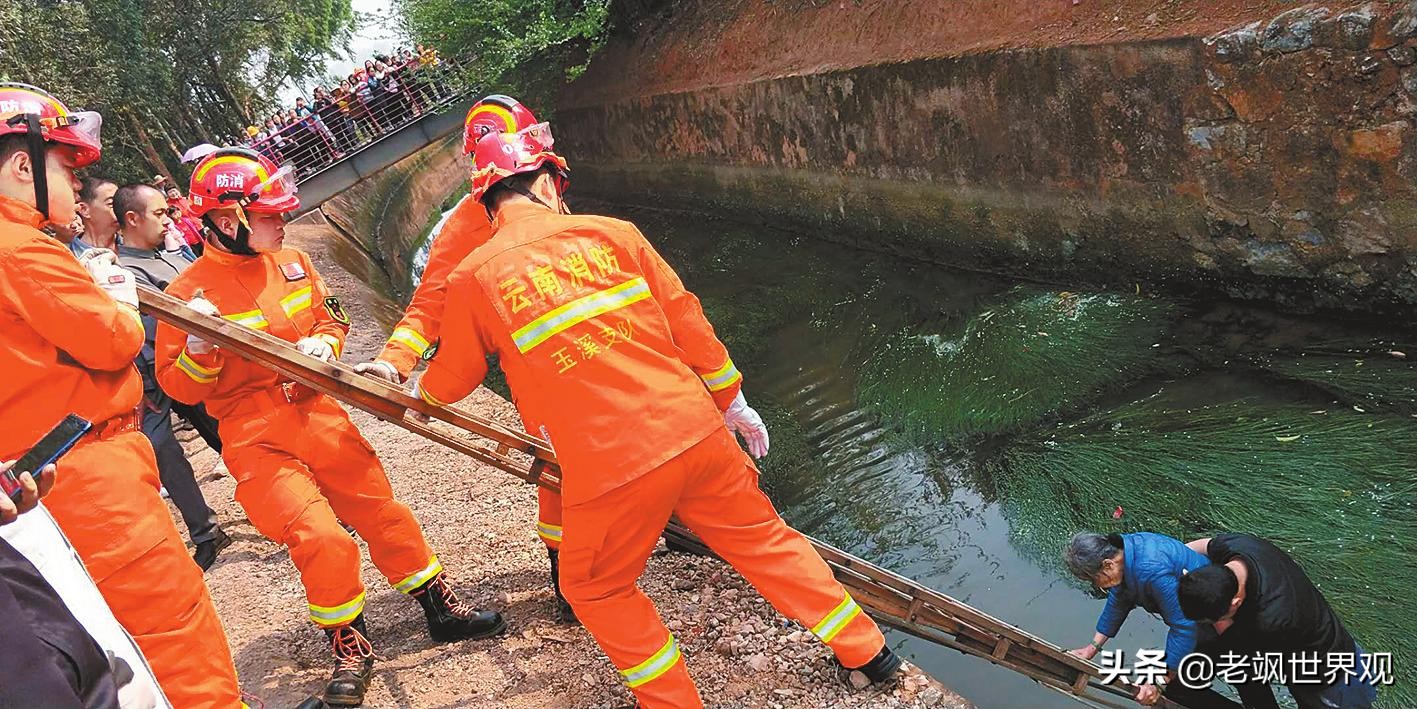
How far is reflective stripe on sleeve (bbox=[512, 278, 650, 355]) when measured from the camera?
2684mm

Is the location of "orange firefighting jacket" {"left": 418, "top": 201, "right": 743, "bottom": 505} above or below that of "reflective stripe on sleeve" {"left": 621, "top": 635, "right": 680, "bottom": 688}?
above

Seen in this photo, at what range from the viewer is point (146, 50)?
19.7 metres

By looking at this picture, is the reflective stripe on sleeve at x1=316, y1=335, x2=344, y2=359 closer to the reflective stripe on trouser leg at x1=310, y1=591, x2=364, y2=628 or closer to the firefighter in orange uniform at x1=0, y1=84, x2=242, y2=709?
the firefighter in orange uniform at x1=0, y1=84, x2=242, y2=709

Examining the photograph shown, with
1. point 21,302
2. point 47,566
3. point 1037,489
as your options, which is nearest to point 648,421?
point 47,566

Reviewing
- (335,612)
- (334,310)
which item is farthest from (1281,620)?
(334,310)

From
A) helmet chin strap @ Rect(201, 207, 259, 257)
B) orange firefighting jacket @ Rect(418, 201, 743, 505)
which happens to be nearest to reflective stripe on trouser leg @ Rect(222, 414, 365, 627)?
helmet chin strap @ Rect(201, 207, 259, 257)

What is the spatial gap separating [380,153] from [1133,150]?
1687 cm

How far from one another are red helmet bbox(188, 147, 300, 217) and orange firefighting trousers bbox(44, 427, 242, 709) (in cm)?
113

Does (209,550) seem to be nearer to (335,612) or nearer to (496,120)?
(335,612)

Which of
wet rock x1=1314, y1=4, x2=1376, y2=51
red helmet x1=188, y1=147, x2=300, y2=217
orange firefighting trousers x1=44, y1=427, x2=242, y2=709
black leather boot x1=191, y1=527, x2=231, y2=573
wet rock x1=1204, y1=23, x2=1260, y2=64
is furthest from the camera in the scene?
wet rock x1=1204, y1=23, x2=1260, y2=64

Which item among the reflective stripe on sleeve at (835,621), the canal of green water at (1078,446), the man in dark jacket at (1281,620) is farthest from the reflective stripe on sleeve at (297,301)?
the man in dark jacket at (1281,620)

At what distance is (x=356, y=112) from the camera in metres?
20.6

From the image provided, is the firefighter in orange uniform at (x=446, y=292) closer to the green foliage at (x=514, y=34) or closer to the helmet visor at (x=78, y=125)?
the helmet visor at (x=78, y=125)

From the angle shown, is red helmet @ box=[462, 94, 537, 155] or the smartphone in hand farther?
red helmet @ box=[462, 94, 537, 155]
